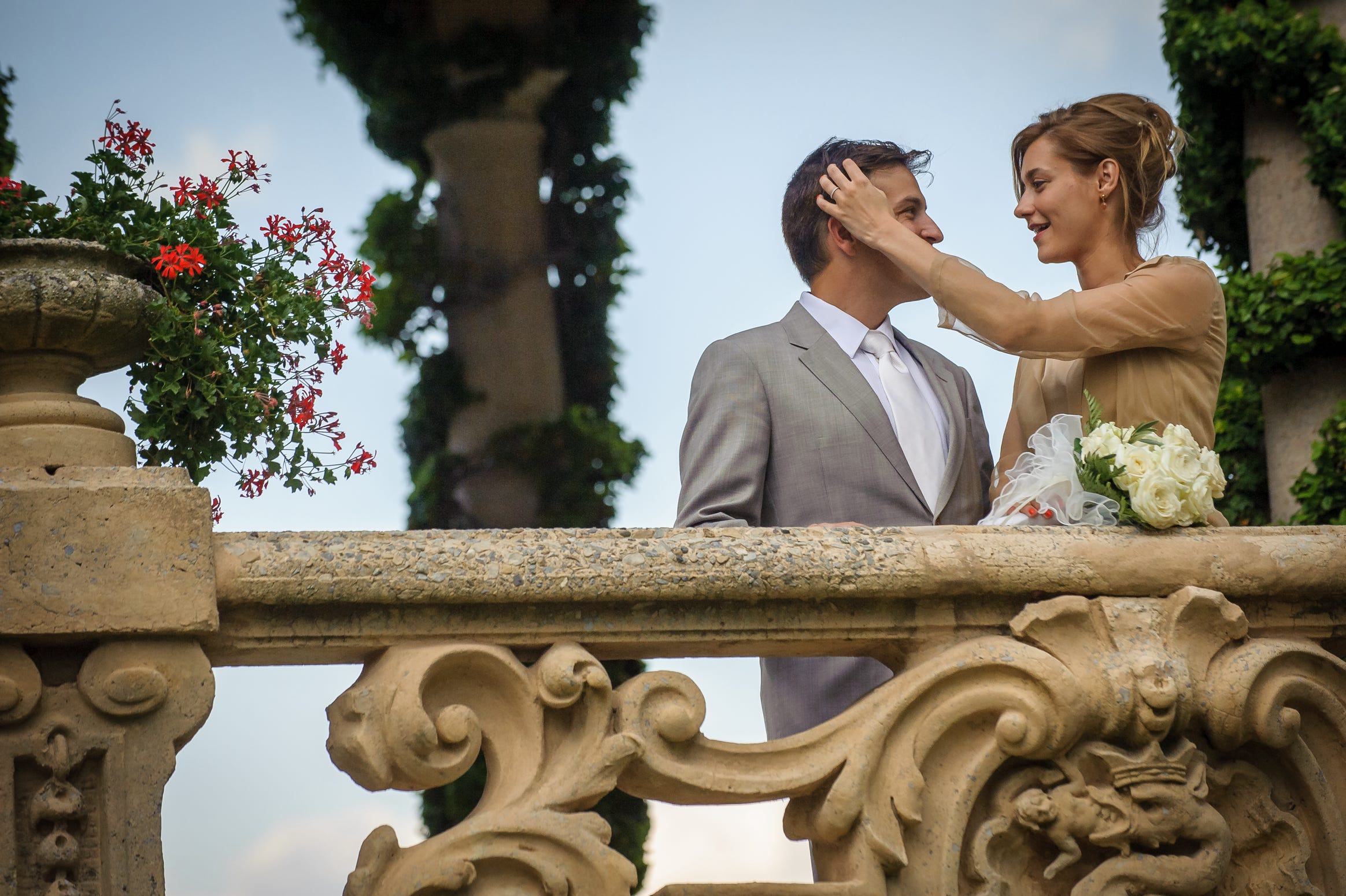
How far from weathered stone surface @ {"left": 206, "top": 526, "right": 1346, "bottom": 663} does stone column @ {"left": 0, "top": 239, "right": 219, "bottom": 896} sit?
7 centimetres

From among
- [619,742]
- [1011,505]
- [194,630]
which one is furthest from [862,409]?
[194,630]

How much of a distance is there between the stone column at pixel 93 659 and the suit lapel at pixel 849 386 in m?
1.38

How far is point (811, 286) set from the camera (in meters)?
3.39

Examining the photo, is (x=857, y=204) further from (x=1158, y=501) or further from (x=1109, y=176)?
(x=1158, y=501)

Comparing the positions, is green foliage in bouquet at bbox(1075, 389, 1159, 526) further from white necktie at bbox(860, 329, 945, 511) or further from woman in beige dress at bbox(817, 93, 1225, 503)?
white necktie at bbox(860, 329, 945, 511)

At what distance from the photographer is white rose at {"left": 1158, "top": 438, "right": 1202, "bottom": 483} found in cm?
242

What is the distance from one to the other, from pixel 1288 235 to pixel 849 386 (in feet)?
12.1

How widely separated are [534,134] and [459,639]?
263 inches

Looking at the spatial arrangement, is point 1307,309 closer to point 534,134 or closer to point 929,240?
point 929,240

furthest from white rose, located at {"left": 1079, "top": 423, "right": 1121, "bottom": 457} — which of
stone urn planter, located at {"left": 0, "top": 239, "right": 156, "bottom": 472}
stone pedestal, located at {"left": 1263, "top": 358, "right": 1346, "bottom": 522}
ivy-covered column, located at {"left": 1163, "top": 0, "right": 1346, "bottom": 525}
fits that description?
stone pedestal, located at {"left": 1263, "top": 358, "right": 1346, "bottom": 522}

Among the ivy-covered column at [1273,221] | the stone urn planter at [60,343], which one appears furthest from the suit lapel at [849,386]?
the ivy-covered column at [1273,221]

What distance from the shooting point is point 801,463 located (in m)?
2.93

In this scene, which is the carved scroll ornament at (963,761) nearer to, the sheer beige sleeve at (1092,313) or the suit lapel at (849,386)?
the sheer beige sleeve at (1092,313)

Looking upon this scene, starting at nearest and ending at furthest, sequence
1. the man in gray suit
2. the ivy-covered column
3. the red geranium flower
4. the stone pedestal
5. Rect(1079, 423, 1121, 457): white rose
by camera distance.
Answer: the red geranium flower
Rect(1079, 423, 1121, 457): white rose
the man in gray suit
the ivy-covered column
the stone pedestal
